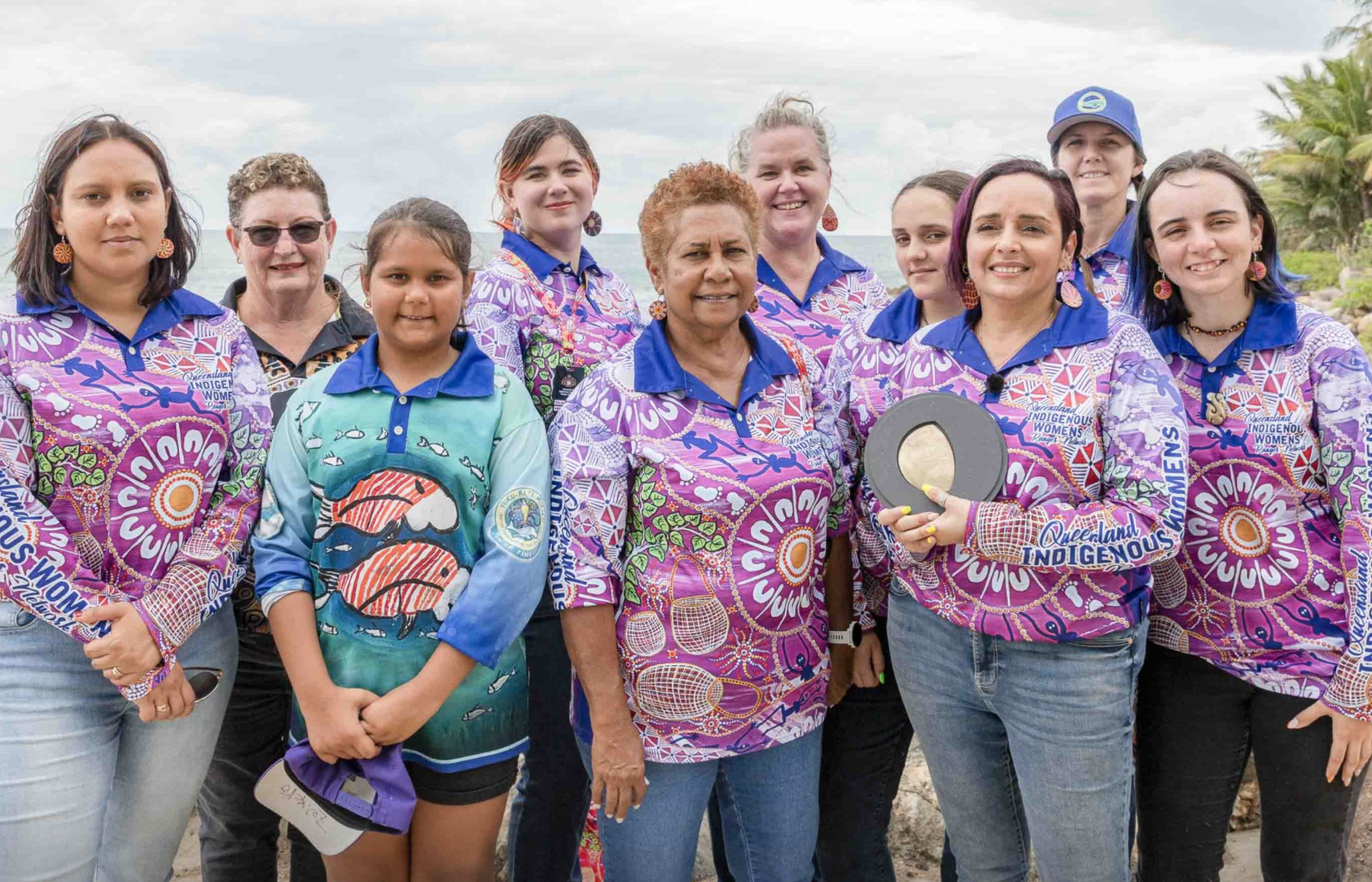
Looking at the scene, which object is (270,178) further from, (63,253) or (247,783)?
(247,783)

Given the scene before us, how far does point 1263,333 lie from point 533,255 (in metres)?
2.17

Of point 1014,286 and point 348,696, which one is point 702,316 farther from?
point 348,696

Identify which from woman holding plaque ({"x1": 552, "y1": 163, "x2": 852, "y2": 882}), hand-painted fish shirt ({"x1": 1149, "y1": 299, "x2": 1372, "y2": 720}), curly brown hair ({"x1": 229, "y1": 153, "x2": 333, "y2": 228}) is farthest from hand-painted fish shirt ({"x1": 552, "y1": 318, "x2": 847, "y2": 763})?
curly brown hair ({"x1": 229, "y1": 153, "x2": 333, "y2": 228})

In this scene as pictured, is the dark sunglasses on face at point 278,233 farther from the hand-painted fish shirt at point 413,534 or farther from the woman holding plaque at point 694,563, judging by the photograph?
the woman holding plaque at point 694,563

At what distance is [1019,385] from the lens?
8.76ft

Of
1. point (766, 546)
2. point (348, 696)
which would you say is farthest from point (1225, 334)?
point (348, 696)

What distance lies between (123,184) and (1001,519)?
2.33 m

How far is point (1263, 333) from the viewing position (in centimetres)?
279

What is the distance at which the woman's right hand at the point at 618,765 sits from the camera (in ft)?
9.00

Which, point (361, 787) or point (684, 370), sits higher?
point (684, 370)

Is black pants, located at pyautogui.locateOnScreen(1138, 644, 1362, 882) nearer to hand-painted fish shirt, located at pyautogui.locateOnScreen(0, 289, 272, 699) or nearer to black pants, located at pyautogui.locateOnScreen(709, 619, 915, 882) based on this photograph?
black pants, located at pyautogui.locateOnScreen(709, 619, 915, 882)

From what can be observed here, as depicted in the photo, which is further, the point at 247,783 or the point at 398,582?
the point at 247,783

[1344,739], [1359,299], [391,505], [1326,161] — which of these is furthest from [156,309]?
[1326,161]

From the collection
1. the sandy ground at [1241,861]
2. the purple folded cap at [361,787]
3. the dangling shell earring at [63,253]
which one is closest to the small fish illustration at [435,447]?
the purple folded cap at [361,787]
